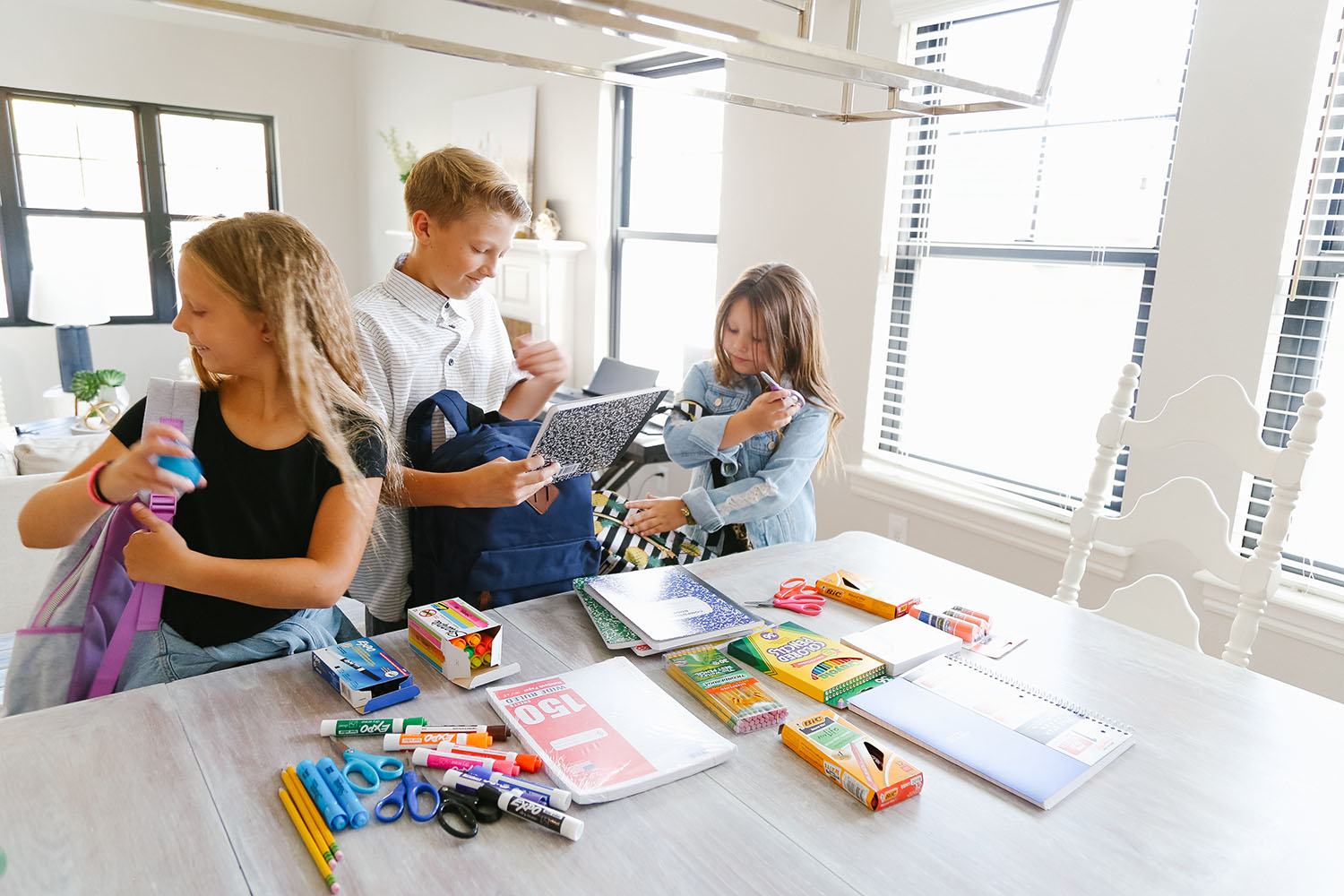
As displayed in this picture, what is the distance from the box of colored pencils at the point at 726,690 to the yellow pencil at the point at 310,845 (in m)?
0.47

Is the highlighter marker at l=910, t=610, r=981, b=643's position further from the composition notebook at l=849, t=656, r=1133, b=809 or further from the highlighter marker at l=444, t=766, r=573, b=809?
the highlighter marker at l=444, t=766, r=573, b=809

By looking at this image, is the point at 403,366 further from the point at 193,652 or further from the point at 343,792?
the point at 343,792

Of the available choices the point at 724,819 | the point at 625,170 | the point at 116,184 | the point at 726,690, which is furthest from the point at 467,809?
the point at 116,184

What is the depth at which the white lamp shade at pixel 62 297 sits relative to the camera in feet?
16.0

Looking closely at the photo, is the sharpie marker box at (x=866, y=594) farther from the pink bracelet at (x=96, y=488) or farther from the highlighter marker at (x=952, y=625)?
the pink bracelet at (x=96, y=488)

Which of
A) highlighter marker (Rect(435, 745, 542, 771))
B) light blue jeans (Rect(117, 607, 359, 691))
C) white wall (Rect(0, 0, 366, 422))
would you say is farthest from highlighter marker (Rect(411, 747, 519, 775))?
white wall (Rect(0, 0, 366, 422))

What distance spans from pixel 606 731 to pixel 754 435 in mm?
828

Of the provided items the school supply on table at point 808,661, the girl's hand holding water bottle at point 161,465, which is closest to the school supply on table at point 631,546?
the school supply on table at point 808,661

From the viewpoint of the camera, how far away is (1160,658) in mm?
1272

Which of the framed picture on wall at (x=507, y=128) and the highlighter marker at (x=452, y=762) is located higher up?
the framed picture on wall at (x=507, y=128)

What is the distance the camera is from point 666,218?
387 centimetres

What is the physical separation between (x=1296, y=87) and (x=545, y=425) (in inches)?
73.0

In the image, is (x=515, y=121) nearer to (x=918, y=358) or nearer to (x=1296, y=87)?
(x=918, y=358)

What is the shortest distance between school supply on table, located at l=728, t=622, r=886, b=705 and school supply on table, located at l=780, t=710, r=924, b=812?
0.28ft
